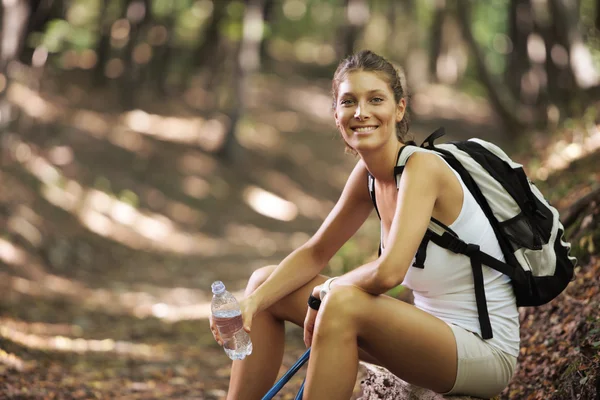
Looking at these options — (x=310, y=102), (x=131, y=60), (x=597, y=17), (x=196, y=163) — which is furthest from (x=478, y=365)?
(x=310, y=102)

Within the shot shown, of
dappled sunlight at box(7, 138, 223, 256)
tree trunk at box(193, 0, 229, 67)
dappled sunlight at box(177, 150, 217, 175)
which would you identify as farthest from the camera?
tree trunk at box(193, 0, 229, 67)

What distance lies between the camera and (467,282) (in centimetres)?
298

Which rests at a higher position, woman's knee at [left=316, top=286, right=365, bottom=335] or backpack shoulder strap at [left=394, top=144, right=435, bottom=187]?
backpack shoulder strap at [left=394, top=144, right=435, bottom=187]

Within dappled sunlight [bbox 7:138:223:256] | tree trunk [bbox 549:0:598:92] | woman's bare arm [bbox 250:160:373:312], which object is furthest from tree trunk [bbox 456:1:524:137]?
woman's bare arm [bbox 250:160:373:312]

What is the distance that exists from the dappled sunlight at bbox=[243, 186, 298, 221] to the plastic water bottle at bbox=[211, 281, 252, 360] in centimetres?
1182

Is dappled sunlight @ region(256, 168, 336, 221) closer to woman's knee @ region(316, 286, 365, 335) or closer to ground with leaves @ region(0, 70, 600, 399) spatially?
ground with leaves @ region(0, 70, 600, 399)

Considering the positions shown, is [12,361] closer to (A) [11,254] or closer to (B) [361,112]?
(B) [361,112]

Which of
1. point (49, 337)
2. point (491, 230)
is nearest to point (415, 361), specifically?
point (491, 230)

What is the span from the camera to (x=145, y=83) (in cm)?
1902

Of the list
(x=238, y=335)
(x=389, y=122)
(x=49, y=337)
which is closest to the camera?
(x=389, y=122)

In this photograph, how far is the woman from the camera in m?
2.83

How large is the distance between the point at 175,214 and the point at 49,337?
6.98 meters

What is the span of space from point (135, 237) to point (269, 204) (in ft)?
15.3

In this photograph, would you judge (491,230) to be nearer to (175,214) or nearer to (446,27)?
(175,214)
